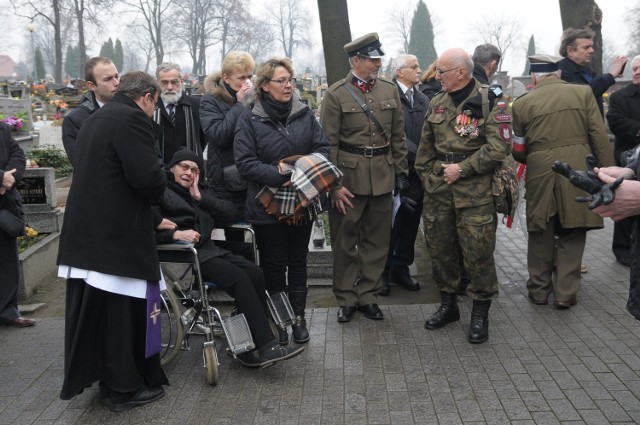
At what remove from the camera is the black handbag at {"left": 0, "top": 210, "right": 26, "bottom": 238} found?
5.53 meters

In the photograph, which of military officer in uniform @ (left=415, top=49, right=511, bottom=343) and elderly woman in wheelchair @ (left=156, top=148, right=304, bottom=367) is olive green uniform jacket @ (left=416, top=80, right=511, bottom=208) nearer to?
military officer in uniform @ (left=415, top=49, right=511, bottom=343)

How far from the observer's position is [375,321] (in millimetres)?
5582

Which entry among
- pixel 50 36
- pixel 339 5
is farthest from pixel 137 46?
pixel 339 5

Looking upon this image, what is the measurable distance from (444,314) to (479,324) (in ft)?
1.16

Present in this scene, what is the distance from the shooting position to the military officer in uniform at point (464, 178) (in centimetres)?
500

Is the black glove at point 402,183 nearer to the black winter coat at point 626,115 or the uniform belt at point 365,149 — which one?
the uniform belt at point 365,149

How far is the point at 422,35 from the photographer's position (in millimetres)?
71312

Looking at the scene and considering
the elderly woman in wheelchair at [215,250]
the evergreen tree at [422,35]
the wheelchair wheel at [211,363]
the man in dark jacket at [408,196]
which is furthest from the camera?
the evergreen tree at [422,35]

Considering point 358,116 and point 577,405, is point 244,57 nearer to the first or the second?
point 358,116

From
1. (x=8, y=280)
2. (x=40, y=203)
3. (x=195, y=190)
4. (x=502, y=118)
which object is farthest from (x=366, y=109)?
(x=40, y=203)

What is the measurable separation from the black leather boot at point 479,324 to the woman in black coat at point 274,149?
119cm

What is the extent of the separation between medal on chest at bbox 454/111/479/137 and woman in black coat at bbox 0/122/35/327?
3.42 metres

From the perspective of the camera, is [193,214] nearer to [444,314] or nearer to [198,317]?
[198,317]

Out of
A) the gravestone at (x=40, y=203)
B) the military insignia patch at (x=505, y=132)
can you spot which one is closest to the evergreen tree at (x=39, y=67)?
the gravestone at (x=40, y=203)
